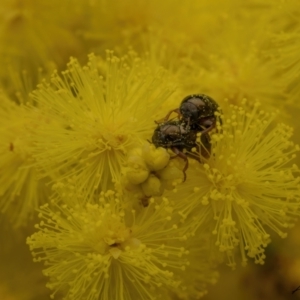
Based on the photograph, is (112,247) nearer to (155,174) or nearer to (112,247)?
(112,247)

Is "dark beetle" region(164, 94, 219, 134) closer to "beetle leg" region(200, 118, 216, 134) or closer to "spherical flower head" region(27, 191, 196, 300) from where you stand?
"beetle leg" region(200, 118, 216, 134)

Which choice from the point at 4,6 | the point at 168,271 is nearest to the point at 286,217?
the point at 168,271

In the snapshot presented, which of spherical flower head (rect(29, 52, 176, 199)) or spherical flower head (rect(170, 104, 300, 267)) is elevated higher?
spherical flower head (rect(29, 52, 176, 199))

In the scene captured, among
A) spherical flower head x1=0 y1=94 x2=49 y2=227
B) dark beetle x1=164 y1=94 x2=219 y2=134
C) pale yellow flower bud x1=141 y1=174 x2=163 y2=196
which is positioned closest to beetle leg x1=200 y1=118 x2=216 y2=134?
dark beetle x1=164 y1=94 x2=219 y2=134

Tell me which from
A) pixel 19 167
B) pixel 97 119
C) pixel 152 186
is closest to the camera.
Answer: pixel 152 186

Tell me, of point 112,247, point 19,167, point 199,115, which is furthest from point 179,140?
point 19,167

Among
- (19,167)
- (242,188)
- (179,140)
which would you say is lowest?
(242,188)

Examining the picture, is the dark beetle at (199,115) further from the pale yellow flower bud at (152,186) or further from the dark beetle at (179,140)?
the pale yellow flower bud at (152,186)
